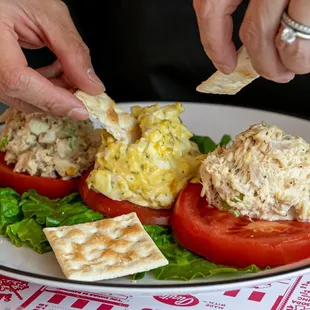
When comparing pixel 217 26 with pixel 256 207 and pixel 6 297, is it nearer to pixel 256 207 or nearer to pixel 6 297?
pixel 256 207

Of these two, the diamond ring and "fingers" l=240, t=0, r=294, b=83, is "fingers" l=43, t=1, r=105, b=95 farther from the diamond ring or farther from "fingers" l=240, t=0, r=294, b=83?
the diamond ring

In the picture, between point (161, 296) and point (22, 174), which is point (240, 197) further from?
point (22, 174)

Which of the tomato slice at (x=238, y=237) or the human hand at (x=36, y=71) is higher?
the human hand at (x=36, y=71)

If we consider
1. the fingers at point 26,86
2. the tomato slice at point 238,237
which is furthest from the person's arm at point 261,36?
→ the fingers at point 26,86

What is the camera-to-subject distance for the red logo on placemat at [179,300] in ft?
5.53

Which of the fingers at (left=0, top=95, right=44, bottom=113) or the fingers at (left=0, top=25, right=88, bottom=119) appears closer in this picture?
the fingers at (left=0, top=25, right=88, bottom=119)

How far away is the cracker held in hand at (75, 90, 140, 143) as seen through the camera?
1.98 meters

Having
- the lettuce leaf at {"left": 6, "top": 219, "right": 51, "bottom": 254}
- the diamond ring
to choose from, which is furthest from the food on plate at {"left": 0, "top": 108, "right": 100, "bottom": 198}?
the diamond ring

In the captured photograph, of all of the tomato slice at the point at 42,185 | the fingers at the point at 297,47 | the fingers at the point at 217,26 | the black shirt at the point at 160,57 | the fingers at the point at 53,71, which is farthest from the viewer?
the black shirt at the point at 160,57

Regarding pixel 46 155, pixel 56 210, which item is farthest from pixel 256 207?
pixel 46 155

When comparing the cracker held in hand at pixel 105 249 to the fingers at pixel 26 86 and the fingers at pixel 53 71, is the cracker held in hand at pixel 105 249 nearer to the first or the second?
the fingers at pixel 26 86

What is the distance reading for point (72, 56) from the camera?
203 centimetres

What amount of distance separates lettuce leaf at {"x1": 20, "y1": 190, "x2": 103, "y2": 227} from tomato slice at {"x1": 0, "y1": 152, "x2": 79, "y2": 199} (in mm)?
33

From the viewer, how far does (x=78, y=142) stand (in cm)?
219
